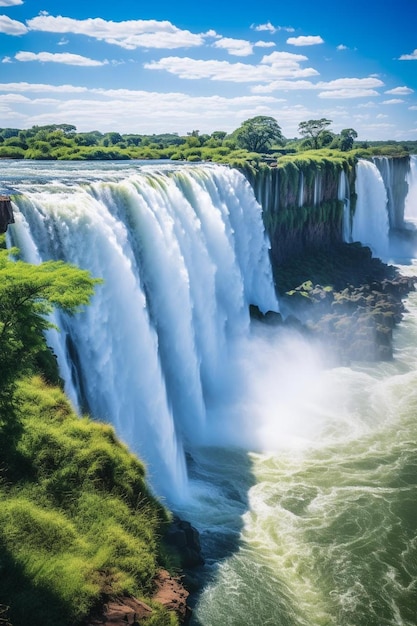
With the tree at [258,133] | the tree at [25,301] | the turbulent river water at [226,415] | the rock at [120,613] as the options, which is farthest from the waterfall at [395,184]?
the rock at [120,613]

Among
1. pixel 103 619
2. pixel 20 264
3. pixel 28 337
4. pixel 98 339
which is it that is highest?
pixel 20 264

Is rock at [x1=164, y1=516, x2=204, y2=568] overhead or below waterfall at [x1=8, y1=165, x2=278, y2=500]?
below

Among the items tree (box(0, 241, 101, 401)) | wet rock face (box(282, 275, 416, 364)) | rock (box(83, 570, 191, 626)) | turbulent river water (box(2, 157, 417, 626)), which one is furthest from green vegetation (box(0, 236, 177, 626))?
wet rock face (box(282, 275, 416, 364))

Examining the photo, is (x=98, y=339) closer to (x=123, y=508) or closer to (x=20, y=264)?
(x=123, y=508)

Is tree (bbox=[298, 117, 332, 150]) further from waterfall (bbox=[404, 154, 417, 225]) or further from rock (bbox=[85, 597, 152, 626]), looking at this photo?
rock (bbox=[85, 597, 152, 626])

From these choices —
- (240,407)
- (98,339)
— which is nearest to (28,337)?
(98,339)

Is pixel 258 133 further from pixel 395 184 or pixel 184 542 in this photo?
pixel 184 542
